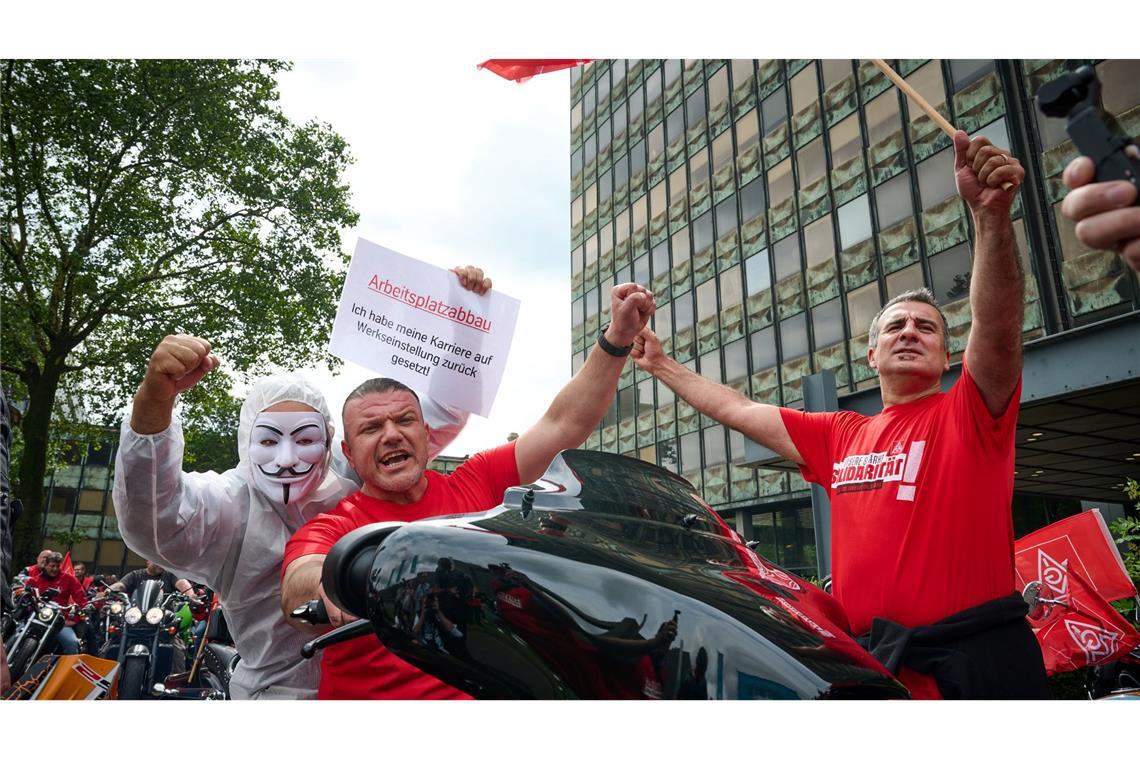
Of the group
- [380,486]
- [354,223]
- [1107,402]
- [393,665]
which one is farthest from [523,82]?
[354,223]

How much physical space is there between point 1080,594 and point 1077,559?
0.17m

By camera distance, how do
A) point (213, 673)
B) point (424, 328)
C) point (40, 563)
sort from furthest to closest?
point (40, 563)
point (213, 673)
point (424, 328)

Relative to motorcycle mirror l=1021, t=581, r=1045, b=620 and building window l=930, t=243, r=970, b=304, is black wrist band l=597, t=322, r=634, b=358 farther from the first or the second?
building window l=930, t=243, r=970, b=304

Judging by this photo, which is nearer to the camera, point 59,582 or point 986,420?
point 986,420

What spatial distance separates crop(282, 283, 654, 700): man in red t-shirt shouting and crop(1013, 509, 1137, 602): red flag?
240 cm

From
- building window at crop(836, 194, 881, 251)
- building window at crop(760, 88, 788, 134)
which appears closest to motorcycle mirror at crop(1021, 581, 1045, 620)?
building window at crop(836, 194, 881, 251)

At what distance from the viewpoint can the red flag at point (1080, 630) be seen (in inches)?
133

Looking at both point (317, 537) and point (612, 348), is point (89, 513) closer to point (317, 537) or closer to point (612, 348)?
point (612, 348)

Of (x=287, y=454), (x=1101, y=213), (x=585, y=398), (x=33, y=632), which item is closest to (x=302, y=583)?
(x=287, y=454)

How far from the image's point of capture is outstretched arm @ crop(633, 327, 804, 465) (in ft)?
7.48

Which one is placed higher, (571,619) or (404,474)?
(404,474)

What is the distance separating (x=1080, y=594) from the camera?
11.2 feet

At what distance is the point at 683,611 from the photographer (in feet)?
2.53
